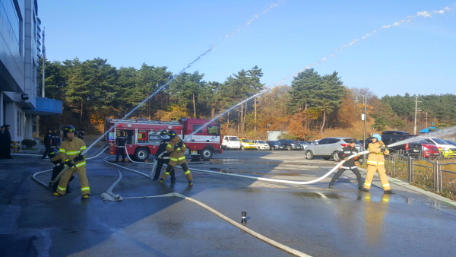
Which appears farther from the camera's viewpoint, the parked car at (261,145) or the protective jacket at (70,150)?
the parked car at (261,145)

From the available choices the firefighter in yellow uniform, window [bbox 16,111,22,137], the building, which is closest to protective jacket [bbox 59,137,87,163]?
the firefighter in yellow uniform

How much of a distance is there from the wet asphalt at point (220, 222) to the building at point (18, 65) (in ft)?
32.4

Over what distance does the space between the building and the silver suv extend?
1865cm

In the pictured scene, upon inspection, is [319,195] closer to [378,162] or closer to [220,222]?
[378,162]

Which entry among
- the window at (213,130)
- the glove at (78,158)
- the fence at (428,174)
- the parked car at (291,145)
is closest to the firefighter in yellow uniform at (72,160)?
the glove at (78,158)

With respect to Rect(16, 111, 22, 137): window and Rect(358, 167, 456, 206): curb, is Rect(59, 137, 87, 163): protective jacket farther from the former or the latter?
Rect(16, 111, 22, 137): window

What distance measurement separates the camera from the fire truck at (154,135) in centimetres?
2088

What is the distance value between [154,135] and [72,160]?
12806 mm

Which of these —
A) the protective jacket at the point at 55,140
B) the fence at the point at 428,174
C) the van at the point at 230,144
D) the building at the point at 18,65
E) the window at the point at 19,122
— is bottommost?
the fence at the point at 428,174

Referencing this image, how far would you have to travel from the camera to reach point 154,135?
21.7 m

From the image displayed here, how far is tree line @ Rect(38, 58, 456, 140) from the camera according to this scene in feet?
175

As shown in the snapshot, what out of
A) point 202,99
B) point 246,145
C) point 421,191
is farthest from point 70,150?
point 202,99

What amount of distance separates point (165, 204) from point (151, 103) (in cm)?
5062

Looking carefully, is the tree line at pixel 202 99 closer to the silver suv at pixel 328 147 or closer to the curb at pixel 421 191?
the silver suv at pixel 328 147
